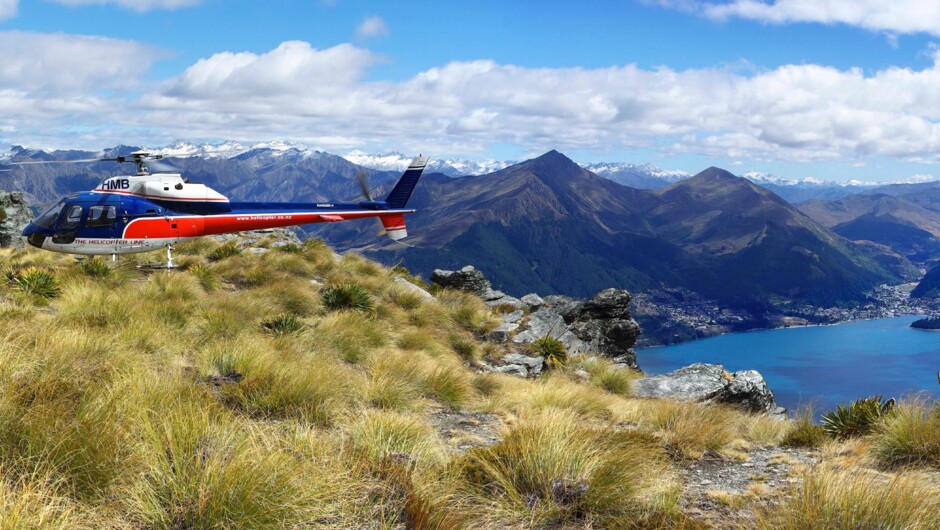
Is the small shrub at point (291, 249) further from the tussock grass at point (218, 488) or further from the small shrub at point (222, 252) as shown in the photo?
the tussock grass at point (218, 488)

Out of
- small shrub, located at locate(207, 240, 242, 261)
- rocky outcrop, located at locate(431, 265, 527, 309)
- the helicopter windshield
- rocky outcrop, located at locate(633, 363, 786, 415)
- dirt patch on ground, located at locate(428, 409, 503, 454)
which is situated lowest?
rocky outcrop, located at locate(633, 363, 786, 415)

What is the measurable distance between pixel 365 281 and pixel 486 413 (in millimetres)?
13586

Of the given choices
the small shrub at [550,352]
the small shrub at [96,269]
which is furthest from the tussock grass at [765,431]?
the small shrub at [96,269]

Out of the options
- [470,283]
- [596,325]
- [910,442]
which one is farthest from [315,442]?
[470,283]

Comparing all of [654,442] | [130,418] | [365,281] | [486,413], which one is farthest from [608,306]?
[130,418]

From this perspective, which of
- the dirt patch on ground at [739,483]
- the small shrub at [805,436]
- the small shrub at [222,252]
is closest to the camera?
the dirt patch on ground at [739,483]

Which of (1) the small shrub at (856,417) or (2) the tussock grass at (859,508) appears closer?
(2) the tussock grass at (859,508)

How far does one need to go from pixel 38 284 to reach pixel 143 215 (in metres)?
4.80

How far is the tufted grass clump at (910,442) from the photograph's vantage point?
22.4 feet

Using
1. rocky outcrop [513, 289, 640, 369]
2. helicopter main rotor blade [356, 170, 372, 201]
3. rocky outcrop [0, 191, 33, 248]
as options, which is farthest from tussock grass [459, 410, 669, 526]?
rocky outcrop [0, 191, 33, 248]

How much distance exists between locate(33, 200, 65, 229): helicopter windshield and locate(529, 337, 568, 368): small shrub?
15939mm

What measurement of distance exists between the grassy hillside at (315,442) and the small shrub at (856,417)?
58cm

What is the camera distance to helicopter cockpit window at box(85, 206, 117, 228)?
56.5 ft

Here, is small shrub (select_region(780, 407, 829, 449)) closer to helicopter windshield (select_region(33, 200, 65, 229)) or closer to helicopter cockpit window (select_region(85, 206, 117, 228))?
helicopter cockpit window (select_region(85, 206, 117, 228))
